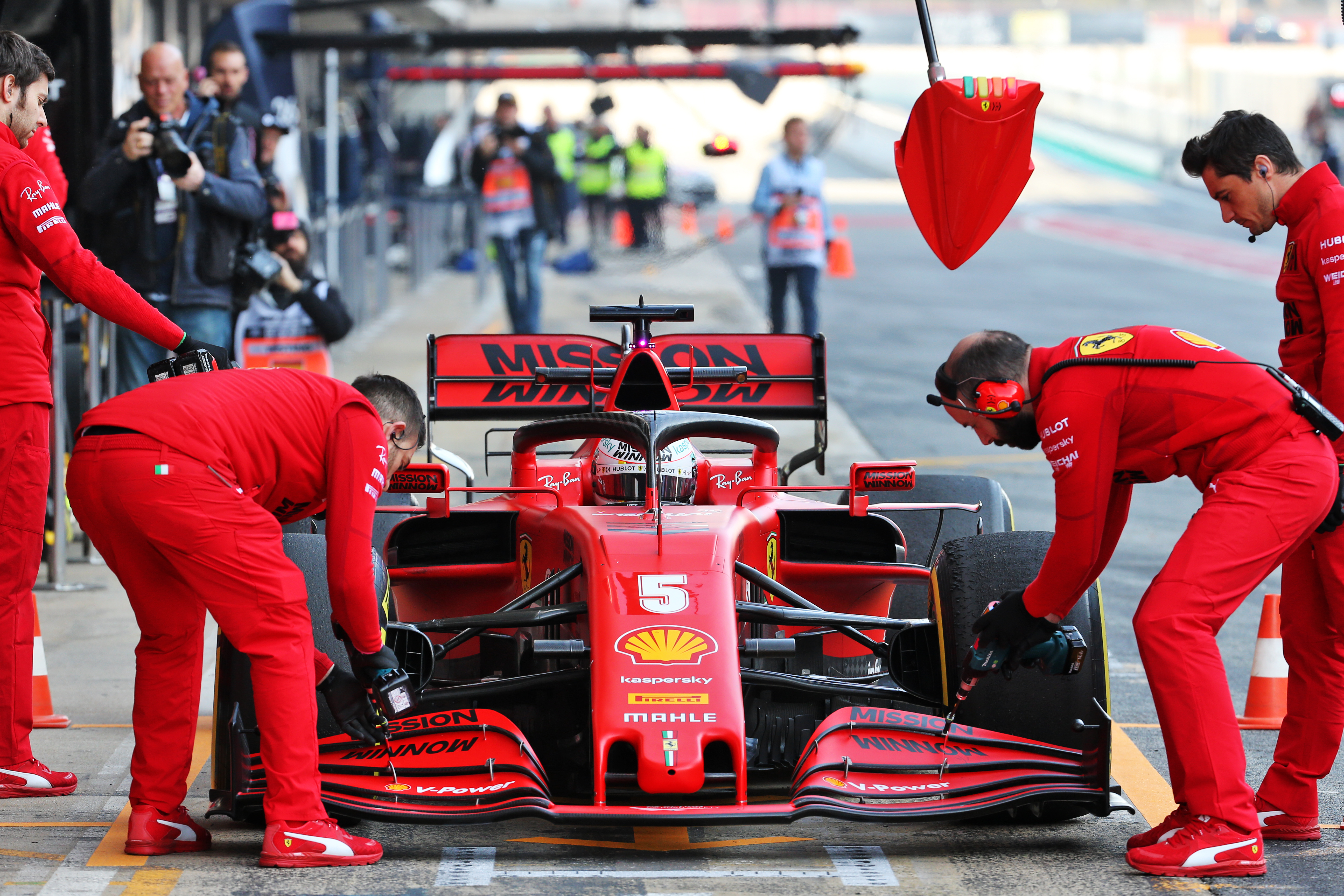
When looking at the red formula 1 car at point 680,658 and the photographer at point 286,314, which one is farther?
the photographer at point 286,314

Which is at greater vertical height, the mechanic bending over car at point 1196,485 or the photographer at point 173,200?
the photographer at point 173,200

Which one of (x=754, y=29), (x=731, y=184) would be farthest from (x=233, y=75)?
(x=731, y=184)

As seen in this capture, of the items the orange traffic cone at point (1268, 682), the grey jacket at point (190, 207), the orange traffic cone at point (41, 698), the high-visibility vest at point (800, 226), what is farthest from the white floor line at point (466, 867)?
the high-visibility vest at point (800, 226)

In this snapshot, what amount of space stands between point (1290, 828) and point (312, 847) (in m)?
2.71

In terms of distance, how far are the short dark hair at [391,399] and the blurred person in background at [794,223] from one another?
8766 mm

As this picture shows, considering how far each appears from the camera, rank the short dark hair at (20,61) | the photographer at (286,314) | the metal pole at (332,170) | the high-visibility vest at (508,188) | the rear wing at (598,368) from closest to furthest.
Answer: the short dark hair at (20,61)
the rear wing at (598,368)
the photographer at (286,314)
the high-visibility vest at (508,188)
the metal pole at (332,170)

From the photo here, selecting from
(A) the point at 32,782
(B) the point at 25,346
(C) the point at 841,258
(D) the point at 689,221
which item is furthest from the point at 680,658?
(D) the point at 689,221

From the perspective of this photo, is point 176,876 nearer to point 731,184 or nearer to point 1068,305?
point 1068,305

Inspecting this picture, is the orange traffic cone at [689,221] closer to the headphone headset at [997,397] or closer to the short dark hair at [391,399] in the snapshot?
the short dark hair at [391,399]

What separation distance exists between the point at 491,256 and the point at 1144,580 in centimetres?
1458

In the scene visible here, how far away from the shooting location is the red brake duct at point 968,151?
561 cm

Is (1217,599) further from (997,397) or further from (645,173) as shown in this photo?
(645,173)

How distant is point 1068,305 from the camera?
20453mm

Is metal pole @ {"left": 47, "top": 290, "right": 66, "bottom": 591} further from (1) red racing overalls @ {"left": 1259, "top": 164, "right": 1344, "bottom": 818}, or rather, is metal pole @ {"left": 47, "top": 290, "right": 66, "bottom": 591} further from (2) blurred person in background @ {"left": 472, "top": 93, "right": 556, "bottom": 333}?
(2) blurred person in background @ {"left": 472, "top": 93, "right": 556, "bottom": 333}
